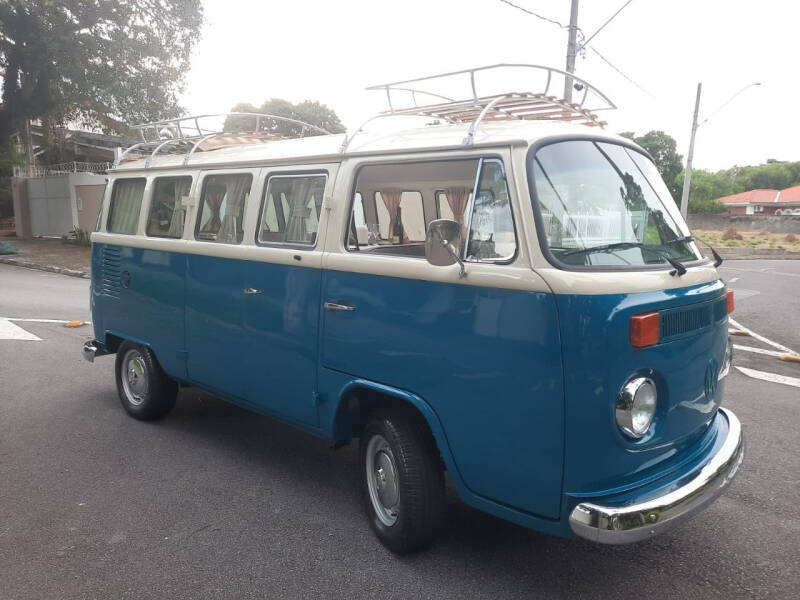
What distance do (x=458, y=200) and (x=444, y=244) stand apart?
0.81 meters

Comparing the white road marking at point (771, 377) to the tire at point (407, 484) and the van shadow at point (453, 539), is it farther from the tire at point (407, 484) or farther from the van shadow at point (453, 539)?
the tire at point (407, 484)

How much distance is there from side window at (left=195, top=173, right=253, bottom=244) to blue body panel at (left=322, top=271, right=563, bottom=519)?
139 cm

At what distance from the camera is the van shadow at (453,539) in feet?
11.0

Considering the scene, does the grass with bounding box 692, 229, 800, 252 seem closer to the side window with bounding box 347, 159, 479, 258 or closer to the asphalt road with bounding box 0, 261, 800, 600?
the asphalt road with bounding box 0, 261, 800, 600

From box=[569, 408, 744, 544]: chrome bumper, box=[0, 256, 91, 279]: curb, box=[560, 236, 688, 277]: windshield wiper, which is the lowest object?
box=[0, 256, 91, 279]: curb

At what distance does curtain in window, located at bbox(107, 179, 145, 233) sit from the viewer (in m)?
5.64

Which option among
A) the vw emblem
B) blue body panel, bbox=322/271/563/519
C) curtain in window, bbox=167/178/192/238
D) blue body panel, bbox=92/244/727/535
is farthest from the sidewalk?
the vw emblem

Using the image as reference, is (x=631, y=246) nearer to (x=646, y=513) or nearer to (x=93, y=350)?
(x=646, y=513)

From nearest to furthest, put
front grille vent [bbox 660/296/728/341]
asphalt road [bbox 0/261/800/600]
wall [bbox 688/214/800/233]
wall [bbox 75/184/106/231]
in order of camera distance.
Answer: front grille vent [bbox 660/296/728/341]
asphalt road [bbox 0/261/800/600]
wall [bbox 75/184/106/231]
wall [bbox 688/214/800/233]

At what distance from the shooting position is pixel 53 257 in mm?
20453

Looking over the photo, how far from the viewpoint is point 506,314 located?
2.89 meters

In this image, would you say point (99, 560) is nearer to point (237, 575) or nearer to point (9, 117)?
point (237, 575)

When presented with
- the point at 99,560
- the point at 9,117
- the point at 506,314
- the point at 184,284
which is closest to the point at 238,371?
the point at 184,284

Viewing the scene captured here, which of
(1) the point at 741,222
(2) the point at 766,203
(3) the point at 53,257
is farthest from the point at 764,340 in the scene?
(2) the point at 766,203
